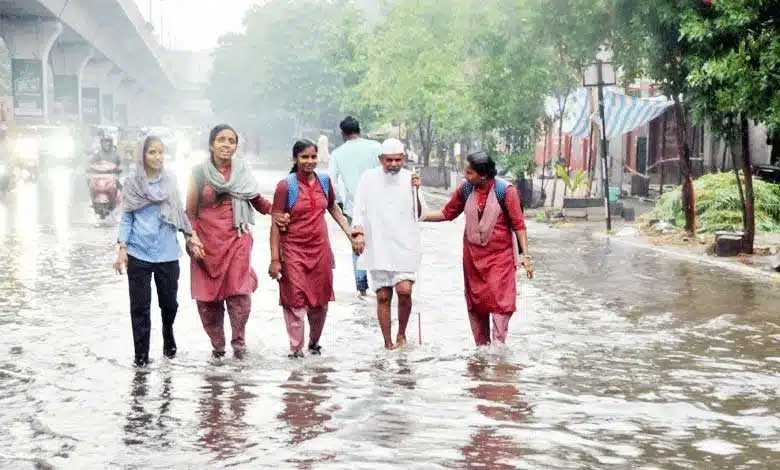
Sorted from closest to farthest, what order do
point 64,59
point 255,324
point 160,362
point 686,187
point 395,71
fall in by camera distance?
point 160,362 → point 255,324 → point 686,187 → point 395,71 → point 64,59

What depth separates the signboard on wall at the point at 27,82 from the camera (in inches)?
1888

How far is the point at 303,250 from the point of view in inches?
356

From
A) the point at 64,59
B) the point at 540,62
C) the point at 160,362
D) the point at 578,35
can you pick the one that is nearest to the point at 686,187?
the point at 578,35

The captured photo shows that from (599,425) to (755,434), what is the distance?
828 millimetres

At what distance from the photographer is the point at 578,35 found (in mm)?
20922

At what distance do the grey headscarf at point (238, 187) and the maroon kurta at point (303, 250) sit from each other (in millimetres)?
199

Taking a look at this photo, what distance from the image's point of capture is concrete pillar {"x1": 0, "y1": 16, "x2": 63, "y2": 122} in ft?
155

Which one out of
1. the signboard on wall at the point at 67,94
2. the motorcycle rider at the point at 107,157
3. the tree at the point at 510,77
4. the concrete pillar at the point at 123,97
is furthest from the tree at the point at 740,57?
the concrete pillar at the point at 123,97

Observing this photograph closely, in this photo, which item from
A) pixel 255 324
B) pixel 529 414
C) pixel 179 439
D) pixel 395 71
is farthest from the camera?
pixel 395 71

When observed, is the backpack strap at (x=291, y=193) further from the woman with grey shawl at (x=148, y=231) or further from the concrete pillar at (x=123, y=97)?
the concrete pillar at (x=123, y=97)

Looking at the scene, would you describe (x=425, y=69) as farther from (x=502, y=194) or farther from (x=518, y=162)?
(x=502, y=194)

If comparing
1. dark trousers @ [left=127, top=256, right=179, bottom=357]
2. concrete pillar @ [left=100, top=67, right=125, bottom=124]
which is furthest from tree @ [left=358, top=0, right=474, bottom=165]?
concrete pillar @ [left=100, top=67, right=125, bottom=124]

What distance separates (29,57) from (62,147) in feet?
11.7

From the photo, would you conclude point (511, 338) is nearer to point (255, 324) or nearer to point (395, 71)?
point (255, 324)
